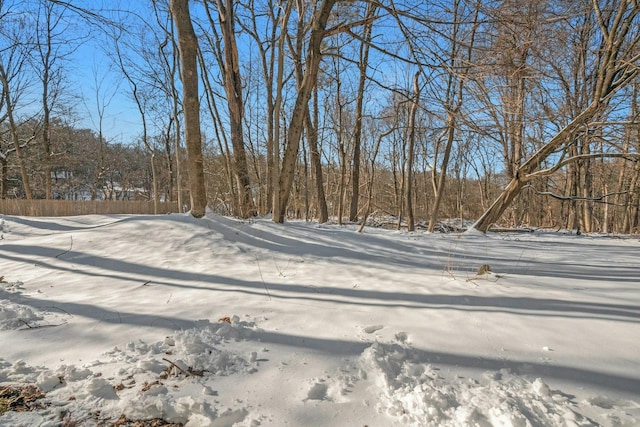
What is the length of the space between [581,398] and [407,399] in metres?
0.74

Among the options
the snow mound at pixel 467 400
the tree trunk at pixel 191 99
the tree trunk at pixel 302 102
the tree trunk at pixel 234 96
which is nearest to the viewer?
the snow mound at pixel 467 400

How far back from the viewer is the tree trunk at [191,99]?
18.6 feet

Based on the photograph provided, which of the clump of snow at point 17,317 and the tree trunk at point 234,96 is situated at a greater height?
the tree trunk at point 234,96

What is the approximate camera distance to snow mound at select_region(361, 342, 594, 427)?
127cm

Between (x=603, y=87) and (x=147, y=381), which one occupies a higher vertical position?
(x=603, y=87)

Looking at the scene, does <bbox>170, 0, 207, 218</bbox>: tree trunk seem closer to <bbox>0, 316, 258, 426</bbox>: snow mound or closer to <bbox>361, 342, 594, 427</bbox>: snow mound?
<bbox>0, 316, 258, 426</bbox>: snow mound

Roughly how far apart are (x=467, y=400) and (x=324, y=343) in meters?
0.85

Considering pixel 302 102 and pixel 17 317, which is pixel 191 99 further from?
pixel 17 317

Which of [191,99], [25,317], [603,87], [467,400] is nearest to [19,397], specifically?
[25,317]

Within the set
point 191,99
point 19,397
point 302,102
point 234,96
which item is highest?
point 234,96

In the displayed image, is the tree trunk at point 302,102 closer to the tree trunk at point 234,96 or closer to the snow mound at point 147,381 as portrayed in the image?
the tree trunk at point 234,96

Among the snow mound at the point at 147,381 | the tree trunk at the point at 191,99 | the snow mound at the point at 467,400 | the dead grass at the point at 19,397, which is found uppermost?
the tree trunk at the point at 191,99

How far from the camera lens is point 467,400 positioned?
4.56 feet

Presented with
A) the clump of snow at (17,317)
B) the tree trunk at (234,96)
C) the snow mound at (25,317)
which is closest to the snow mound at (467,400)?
the snow mound at (25,317)
